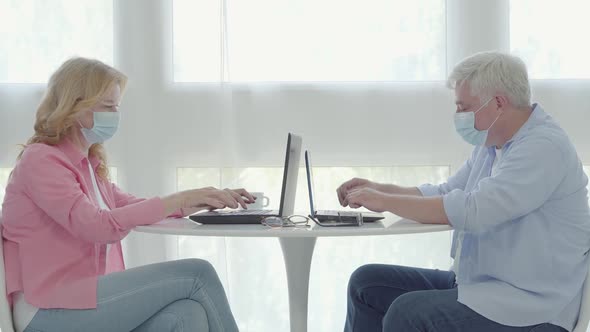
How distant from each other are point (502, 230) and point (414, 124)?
128cm

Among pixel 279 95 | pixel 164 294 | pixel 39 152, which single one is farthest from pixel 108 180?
pixel 279 95

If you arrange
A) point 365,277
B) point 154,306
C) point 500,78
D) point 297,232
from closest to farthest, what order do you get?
point 297,232, point 154,306, point 500,78, point 365,277

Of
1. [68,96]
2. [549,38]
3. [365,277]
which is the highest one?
[549,38]

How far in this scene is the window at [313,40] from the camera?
2.99 metres

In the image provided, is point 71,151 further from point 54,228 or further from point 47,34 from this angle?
point 47,34

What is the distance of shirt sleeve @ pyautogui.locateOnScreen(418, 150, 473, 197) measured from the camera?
2.17m

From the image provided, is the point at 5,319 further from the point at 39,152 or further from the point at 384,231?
the point at 384,231

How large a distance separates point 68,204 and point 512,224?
111 cm

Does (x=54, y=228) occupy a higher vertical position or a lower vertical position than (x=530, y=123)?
lower

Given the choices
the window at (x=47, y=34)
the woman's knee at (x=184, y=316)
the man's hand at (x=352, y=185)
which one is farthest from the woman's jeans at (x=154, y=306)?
the window at (x=47, y=34)

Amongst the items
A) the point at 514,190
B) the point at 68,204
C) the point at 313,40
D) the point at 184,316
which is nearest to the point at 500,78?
the point at 514,190

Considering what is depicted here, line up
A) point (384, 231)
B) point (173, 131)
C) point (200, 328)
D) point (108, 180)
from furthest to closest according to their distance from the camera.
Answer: point (173, 131), point (108, 180), point (200, 328), point (384, 231)

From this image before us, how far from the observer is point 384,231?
5.17 ft

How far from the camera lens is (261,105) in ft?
9.73
